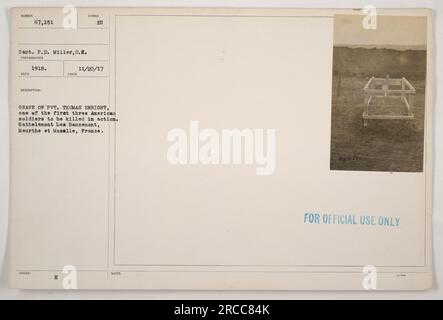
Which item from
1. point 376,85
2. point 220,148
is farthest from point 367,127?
point 220,148

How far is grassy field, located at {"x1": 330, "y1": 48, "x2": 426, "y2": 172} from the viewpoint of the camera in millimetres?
1010

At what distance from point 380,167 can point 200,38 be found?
532 millimetres

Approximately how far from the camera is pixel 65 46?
3.29 ft

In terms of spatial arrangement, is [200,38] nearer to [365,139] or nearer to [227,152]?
[227,152]

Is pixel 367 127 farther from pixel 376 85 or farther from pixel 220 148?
pixel 220 148

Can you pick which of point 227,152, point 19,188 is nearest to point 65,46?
point 19,188

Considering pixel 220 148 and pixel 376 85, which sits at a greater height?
pixel 376 85

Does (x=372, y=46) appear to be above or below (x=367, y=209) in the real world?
above

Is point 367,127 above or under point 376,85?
under

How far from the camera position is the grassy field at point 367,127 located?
1.01 meters

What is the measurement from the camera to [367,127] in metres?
1.01

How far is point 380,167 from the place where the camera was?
3.32 ft
